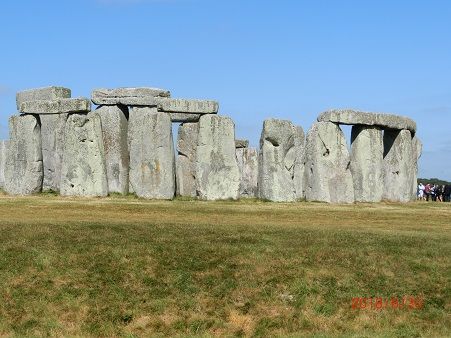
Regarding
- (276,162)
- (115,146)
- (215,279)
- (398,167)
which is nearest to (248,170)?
(398,167)

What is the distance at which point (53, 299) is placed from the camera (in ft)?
48.1

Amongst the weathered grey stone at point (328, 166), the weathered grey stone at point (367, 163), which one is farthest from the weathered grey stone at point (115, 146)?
the weathered grey stone at point (367, 163)

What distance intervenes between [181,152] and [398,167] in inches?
303

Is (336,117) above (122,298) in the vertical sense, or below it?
above

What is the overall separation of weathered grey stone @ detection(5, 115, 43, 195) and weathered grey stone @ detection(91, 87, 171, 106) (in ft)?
7.58

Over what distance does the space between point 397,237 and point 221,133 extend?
975 cm

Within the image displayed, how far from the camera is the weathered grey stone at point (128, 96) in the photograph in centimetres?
2822

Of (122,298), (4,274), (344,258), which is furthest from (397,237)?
(4,274)

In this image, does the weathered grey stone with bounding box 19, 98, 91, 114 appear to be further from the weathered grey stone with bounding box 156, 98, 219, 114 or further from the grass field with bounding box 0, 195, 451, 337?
the grass field with bounding box 0, 195, 451, 337

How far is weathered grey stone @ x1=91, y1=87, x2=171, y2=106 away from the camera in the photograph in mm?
28219

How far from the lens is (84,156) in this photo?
1075 inches

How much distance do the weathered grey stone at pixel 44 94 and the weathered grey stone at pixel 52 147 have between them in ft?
3.45

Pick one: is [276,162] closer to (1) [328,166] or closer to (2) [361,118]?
(1) [328,166]

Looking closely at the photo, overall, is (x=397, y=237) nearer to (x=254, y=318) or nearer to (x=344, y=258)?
(x=344, y=258)
